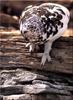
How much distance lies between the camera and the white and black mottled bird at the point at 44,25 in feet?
7.18

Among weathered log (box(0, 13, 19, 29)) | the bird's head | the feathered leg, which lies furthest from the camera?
weathered log (box(0, 13, 19, 29))

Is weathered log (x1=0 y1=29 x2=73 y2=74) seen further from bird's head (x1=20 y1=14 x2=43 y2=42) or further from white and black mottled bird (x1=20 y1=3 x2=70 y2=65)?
bird's head (x1=20 y1=14 x2=43 y2=42)

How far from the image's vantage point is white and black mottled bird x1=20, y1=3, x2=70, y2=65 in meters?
2.19

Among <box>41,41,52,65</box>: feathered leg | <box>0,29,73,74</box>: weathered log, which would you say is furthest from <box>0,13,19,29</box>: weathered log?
<box>41,41,52,65</box>: feathered leg

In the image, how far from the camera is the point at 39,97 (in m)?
2.19

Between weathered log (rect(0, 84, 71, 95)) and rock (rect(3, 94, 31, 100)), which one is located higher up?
weathered log (rect(0, 84, 71, 95))

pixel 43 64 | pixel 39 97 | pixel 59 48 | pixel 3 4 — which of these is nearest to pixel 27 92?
pixel 39 97

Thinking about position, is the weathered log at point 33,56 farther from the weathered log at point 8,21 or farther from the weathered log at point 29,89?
the weathered log at point 8,21

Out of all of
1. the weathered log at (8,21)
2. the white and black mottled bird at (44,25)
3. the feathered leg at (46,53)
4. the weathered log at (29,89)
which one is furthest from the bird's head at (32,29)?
the weathered log at (8,21)

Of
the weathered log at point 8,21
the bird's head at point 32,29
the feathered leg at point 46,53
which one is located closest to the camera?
the bird's head at point 32,29

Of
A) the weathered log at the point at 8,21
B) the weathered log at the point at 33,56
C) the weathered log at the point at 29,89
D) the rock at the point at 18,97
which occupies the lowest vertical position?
the rock at the point at 18,97

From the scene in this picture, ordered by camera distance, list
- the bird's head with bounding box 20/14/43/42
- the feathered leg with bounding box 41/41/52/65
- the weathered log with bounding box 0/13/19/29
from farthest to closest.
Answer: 1. the weathered log with bounding box 0/13/19/29
2. the feathered leg with bounding box 41/41/52/65
3. the bird's head with bounding box 20/14/43/42

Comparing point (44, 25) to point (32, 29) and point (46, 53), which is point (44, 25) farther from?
point (46, 53)

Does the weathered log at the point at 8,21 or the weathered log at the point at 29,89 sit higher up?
the weathered log at the point at 8,21
